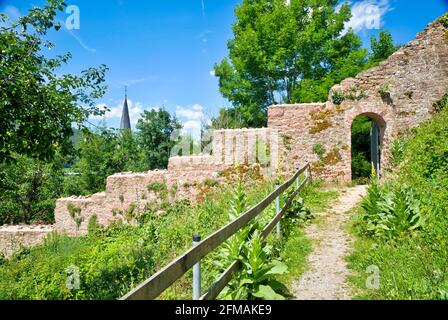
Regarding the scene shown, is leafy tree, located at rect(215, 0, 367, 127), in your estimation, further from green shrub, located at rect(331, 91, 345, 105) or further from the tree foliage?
green shrub, located at rect(331, 91, 345, 105)

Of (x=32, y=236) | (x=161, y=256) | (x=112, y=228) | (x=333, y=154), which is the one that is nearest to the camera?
(x=161, y=256)

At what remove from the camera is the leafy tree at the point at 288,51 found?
68.8 ft

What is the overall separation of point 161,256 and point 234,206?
2.12m

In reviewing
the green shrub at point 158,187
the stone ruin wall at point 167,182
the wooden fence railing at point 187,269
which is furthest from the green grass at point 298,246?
the green shrub at point 158,187

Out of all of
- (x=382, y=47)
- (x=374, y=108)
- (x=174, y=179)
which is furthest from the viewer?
(x=382, y=47)

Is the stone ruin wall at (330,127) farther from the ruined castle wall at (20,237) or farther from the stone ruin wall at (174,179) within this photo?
the ruined castle wall at (20,237)

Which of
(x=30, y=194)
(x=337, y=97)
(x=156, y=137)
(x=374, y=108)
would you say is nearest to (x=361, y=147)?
(x=374, y=108)

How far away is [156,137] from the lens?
25094 millimetres

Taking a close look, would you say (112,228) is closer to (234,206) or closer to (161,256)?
(161,256)

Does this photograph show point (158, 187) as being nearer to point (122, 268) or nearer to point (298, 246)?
point (122, 268)

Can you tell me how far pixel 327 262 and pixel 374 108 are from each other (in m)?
8.59

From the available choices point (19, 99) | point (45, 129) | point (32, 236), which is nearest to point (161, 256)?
point (45, 129)

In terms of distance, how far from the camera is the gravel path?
13.3ft
